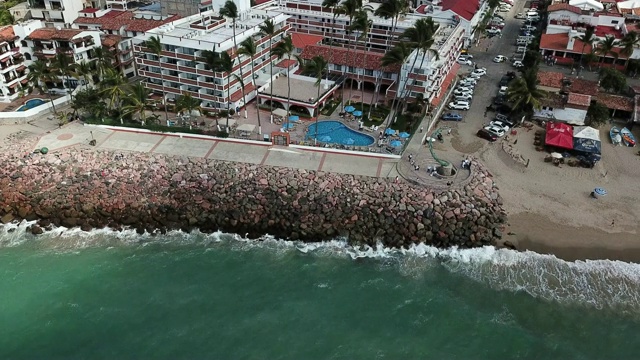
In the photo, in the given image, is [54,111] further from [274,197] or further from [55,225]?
[274,197]

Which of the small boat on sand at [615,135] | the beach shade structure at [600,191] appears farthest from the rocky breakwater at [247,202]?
the small boat on sand at [615,135]

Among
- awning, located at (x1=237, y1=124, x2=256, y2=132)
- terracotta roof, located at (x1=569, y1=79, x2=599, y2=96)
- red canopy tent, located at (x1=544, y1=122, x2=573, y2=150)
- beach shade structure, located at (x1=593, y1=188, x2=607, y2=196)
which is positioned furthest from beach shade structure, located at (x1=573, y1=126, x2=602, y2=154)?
awning, located at (x1=237, y1=124, x2=256, y2=132)

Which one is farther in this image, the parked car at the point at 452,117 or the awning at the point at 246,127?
the parked car at the point at 452,117

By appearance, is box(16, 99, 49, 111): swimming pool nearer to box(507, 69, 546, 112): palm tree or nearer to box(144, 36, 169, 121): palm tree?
box(144, 36, 169, 121): palm tree

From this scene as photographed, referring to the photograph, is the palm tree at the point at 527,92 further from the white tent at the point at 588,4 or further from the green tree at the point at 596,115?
the white tent at the point at 588,4

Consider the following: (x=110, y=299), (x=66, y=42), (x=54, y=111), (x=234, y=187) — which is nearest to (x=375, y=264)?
(x=234, y=187)
